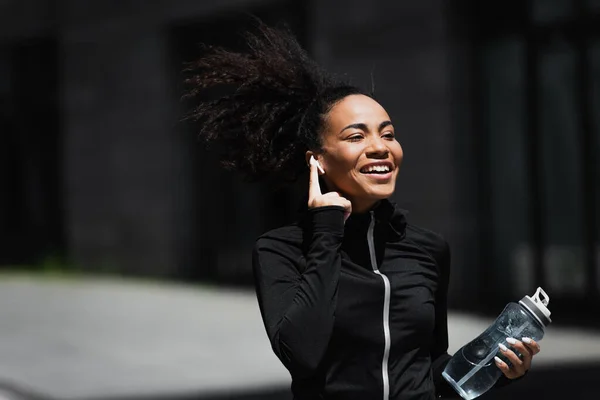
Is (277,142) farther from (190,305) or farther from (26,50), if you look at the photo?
(26,50)

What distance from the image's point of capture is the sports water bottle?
3.00 metres

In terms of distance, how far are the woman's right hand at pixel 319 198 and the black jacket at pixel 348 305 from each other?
2 centimetres

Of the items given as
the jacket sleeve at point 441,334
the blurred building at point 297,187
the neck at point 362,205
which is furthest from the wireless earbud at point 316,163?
the blurred building at point 297,187

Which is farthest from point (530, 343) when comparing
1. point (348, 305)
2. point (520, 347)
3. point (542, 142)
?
point (542, 142)

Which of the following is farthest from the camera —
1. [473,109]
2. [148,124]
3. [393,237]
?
[148,124]

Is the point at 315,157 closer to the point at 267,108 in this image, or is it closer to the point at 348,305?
the point at 267,108

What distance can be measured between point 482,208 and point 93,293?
524 cm

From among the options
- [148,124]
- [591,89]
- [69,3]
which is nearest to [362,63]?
[591,89]

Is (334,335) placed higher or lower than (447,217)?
higher

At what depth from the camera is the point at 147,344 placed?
415 inches

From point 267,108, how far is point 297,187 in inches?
315

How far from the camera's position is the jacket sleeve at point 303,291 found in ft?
9.77

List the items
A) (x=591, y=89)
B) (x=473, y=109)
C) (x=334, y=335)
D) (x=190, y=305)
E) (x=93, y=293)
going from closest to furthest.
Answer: (x=334, y=335) < (x=591, y=89) < (x=473, y=109) < (x=190, y=305) < (x=93, y=293)

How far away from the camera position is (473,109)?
39.2ft
